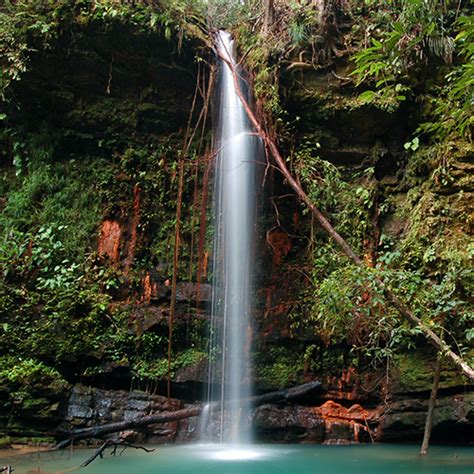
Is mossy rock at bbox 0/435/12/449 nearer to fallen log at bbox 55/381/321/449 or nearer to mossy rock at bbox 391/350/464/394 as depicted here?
fallen log at bbox 55/381/321/449

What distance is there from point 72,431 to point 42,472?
1.67 meters

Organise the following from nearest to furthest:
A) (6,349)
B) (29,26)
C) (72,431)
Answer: (72,431), (6,349), (29,26)

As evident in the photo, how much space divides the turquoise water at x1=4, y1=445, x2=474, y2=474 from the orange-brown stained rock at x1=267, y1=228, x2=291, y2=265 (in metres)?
3.42

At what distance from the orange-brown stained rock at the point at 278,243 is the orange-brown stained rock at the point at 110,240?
286 cm

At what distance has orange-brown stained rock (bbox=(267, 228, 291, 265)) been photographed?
922 centimetres

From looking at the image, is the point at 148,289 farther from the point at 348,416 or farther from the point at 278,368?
the point at 348,416

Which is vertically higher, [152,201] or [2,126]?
[2,126]

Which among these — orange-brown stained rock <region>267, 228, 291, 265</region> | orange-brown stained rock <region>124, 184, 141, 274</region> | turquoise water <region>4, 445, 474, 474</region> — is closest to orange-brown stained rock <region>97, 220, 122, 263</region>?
orange-brown stained rock <region>124, 184, 141, 274</region>

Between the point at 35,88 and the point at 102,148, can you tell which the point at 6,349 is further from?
the point at 35,88

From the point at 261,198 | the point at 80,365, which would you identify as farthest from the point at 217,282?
the point at 80,365

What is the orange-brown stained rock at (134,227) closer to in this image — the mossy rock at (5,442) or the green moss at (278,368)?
the green moss at (278,368)

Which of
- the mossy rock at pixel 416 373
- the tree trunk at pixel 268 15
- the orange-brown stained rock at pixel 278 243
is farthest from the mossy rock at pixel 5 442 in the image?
the tree trunk at pixel 268 15

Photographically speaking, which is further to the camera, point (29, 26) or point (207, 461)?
point (29, 26)

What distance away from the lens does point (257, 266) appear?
9.10 m
